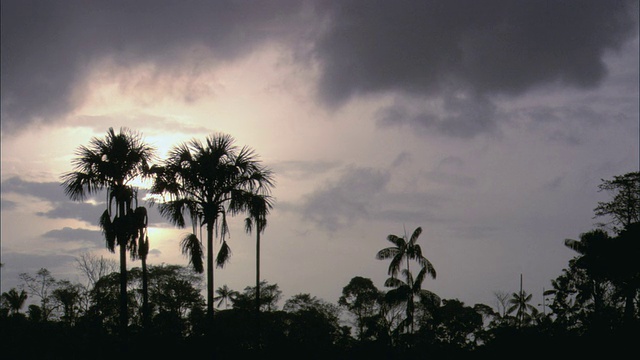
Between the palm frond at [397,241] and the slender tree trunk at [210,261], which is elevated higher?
the palm frond at [397,241]

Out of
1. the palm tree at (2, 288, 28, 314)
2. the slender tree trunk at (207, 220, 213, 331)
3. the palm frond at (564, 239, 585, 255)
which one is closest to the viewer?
the slender tree trunk at (207, 220, 213, 331)

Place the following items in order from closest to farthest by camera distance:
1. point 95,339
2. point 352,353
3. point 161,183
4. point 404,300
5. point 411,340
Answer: point 95,339
point 352,353
point 161,183
point 411,340
point 404,300

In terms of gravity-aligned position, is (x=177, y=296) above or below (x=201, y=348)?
above

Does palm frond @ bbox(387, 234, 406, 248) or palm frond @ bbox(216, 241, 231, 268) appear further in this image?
palm frond @ bbox(387, 234, 406, 248)

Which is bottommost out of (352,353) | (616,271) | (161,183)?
(352,353)

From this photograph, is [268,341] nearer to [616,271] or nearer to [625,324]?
[625,324]

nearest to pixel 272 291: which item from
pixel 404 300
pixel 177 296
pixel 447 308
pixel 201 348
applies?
pixel 177 296

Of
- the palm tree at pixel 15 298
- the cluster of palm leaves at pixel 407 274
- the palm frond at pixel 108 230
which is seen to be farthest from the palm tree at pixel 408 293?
the palm tree at pixel 15 298

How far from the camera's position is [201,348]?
2969 cm

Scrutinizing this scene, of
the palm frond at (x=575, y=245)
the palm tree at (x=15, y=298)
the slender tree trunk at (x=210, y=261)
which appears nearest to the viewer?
the slender tree trunk at (x=210, y=261)

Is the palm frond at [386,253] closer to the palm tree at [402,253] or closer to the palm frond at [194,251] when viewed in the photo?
the palm tree at [402,253]

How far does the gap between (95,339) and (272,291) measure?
2965 inches

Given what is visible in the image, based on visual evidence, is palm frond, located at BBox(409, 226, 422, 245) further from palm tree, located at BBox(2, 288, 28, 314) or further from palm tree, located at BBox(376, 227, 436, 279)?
palm tree, located at BBox(2, 288, 28, 314)

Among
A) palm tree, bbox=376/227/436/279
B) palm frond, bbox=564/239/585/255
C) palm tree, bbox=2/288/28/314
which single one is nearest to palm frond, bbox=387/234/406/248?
palm tree, bbox=376/227/436/279
